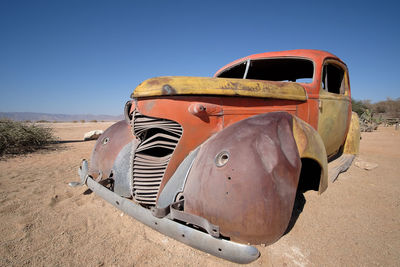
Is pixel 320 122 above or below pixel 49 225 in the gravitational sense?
above

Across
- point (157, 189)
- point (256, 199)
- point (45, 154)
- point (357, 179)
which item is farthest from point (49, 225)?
point (45, 154)

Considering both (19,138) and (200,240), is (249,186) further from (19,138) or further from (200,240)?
(19,138)

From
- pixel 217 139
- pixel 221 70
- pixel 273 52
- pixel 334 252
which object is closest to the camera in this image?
pixel 334 252

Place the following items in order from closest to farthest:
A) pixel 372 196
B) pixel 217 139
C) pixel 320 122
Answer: pixel 217 139 < pixel 372 196 < pixel 320 122

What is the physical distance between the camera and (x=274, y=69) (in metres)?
3.51

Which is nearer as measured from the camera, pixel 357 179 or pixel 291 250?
pixel 291 250

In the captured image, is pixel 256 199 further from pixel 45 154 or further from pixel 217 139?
pixel 45 154

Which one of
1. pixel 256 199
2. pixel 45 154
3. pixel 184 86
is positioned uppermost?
pixel 184 86

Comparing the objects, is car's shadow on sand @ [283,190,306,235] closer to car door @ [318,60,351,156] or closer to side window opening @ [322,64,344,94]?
car door @ [318,60,351,156]

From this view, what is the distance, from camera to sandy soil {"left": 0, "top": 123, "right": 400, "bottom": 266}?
4.78ft

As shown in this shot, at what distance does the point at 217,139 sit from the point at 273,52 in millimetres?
2021

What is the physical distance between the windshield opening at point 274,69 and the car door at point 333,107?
0.34 m

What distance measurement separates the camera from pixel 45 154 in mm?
5590

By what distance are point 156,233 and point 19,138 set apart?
6.57 metres
